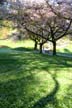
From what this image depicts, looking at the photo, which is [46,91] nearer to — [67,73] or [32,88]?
[32,88]

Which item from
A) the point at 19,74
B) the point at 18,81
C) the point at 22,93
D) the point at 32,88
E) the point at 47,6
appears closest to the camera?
the point at 22,93

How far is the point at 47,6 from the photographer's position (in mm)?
36125

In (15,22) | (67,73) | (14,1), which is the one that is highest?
(14,1)

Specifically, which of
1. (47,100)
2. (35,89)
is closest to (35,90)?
(35,89)

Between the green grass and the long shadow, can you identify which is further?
the green grass

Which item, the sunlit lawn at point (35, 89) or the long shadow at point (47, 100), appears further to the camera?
the sunlit lawn at point (35, 89)

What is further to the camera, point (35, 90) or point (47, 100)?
point (35, 90)

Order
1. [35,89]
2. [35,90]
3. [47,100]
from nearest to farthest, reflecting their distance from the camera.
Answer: [47,100] → [35,90] → [35,89]

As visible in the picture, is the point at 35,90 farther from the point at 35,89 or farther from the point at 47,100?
the point at 47,100

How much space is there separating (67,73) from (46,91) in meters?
5.62

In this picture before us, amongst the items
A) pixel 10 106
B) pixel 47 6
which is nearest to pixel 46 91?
pixel 10 106

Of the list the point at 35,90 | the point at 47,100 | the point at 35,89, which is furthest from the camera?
the point at 35,89

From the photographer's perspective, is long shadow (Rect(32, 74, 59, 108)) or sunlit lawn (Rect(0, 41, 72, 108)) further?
sunlit lawn (Rect(0, 41, 72, 108))

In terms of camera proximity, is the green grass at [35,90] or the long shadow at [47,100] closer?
the long shadow at [47,100]
